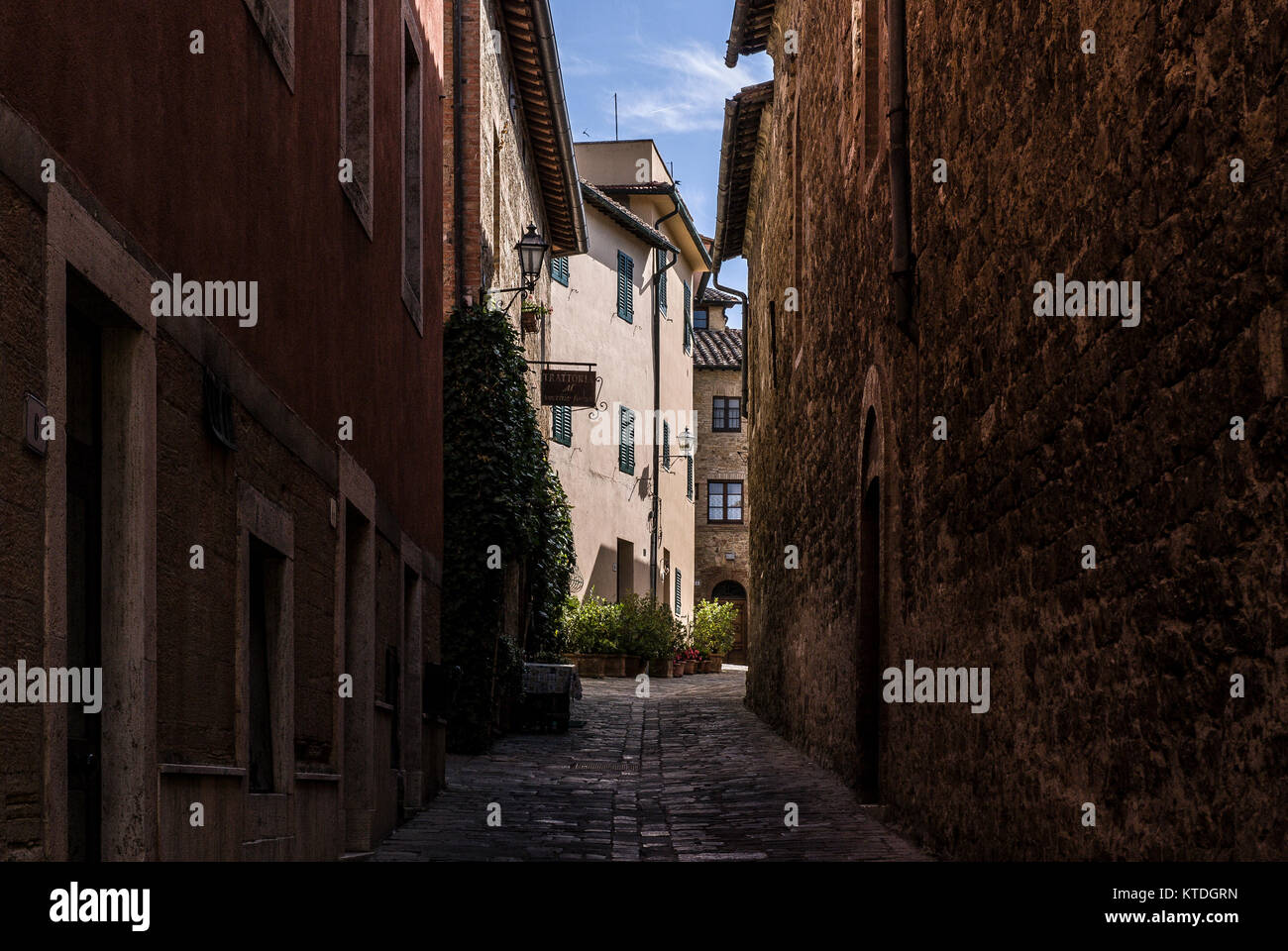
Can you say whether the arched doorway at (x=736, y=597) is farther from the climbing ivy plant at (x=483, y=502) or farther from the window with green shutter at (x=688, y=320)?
the climbing ivy plant at (x=483, y=502)

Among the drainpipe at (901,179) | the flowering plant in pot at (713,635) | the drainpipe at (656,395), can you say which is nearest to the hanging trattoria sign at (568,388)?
the flowering plant in pot at (713,635)

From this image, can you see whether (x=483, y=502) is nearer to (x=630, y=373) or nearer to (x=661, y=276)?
(x=630, y=373)

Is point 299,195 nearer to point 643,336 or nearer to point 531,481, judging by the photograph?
point 531,481

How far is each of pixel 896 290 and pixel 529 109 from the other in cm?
1434

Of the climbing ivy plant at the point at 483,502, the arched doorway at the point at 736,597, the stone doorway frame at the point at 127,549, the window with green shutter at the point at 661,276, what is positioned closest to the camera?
the stone doorway frame at the point at 127,549

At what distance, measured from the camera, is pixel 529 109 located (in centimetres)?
2231

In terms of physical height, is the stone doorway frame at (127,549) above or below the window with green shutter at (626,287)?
below

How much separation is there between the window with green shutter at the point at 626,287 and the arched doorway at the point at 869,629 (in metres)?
22.1

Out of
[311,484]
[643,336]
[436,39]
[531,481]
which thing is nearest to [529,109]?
[531,481]

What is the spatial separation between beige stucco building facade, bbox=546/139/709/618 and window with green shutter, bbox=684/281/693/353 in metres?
0.05

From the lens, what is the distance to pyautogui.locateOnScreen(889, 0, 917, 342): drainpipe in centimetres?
879

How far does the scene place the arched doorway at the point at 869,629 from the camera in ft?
34.0

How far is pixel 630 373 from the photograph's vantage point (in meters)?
33.4

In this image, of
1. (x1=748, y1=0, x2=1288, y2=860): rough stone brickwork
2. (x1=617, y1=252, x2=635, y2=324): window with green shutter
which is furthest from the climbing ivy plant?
(x1=617, y1=252, x2=635, y2=324): window with green shutter
